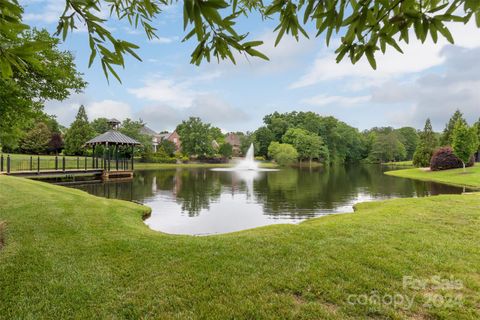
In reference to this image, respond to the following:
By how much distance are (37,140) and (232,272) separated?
51072 mm

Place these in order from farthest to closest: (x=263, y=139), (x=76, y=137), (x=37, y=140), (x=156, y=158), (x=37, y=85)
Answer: (x=263, y=139) < (x=156, y=158) < (x=37, y=140) < (x=76, y=137) < (x=37, y=85)

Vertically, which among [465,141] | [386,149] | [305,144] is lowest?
[465,141]

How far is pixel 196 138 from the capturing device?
5269 centimetres

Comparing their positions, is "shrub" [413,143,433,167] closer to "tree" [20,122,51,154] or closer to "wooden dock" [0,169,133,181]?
"wooden dock" [0,169,133,181]

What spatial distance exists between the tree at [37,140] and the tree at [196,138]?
21.8 m

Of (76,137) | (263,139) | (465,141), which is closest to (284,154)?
(263,139)

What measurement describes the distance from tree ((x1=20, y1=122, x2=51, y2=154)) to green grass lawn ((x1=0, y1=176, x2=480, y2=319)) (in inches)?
1806

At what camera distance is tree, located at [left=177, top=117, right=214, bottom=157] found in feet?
174

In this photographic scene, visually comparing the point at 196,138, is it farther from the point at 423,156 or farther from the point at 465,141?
the point at 465,141

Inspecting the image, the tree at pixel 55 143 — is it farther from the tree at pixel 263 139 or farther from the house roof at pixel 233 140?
the house roof at pixel 233 140

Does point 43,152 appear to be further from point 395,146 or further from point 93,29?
point 395,146

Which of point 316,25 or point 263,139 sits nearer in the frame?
point 316,25

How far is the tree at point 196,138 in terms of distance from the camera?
2084 inches

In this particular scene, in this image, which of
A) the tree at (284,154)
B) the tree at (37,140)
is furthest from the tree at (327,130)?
the tree at (37,140)
